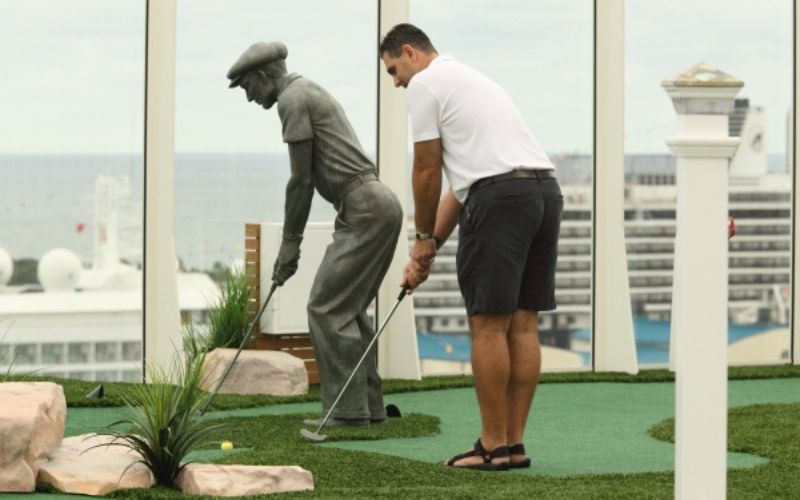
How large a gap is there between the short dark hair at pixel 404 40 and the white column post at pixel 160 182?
264 centimetres

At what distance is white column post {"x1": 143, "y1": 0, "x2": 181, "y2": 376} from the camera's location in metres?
7.45

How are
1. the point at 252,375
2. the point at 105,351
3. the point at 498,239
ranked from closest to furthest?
the point at 498,239, the point at 252,375, the point at 105,351

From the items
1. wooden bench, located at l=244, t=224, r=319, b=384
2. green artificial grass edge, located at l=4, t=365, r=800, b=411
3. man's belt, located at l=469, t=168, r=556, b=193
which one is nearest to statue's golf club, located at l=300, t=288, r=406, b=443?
man's belt, located at l=469, t=168, r=556, b=193

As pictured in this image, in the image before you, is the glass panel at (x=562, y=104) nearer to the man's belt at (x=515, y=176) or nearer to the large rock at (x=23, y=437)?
the man's belt at (x=515, y=176)

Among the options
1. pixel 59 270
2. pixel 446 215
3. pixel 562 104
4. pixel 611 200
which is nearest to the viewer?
pixel 446 215

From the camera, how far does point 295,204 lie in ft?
18.5

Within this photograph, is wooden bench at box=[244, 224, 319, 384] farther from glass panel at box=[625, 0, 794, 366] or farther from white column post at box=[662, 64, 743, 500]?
white column post at box=[662, 64, 743, 500]

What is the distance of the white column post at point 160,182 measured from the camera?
24.4ft

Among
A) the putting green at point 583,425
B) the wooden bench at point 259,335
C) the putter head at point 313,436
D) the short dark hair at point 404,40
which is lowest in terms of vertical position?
the putting green at point 583,425

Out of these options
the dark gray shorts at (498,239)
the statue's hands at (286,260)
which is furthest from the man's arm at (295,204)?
the dark gray shorts at (498,239)

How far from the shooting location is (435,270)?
26.7 feet

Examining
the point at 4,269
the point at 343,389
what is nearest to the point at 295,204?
the point at 343,389

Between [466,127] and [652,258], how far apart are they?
3.94 m

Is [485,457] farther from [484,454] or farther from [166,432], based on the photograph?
[166,432]
